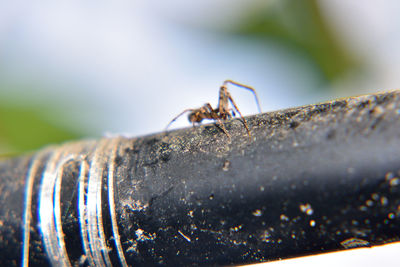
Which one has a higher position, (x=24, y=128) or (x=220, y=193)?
(x=24, y=128)

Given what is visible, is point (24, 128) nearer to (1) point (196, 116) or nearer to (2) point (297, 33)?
(1) point (196, 116)

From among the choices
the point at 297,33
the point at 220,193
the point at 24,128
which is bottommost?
the point at 220,193

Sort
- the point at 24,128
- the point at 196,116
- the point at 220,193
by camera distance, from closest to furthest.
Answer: the point at 220,193, the point at 196,116, the point at 24,128

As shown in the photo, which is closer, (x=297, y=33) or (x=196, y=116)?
(x=196, y=116)

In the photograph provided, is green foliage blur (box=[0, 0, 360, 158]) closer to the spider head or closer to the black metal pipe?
the spider head

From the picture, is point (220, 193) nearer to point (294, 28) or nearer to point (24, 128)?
point (24, 128)

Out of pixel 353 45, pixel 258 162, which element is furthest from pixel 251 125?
pixel 353 45

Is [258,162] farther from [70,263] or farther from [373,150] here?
[70,263]

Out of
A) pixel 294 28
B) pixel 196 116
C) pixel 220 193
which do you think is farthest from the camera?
pixel 294 28

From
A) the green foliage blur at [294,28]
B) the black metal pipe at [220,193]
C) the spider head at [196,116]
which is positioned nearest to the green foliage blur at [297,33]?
the green foliage blur at [294,28]

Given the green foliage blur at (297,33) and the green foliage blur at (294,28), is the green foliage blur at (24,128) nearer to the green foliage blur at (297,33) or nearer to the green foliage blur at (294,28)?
the green foliage blur at (297,33)

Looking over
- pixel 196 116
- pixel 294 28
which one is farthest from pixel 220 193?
pixel 294 28
